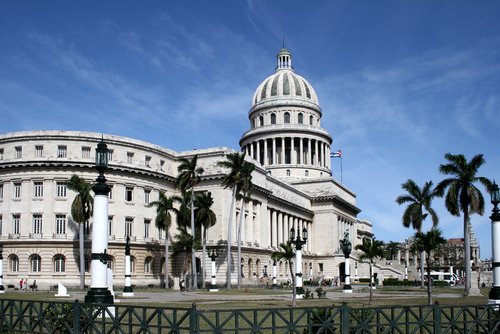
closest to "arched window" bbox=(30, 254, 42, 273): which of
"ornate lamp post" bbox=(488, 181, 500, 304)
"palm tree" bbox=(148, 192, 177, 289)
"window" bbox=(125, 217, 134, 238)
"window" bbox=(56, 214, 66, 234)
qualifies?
"window" bbox=(56, 214, 66, 234)

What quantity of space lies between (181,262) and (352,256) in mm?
47998

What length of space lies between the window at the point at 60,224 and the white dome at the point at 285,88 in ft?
236

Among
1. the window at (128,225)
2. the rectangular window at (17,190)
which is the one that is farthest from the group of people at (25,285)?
the window at (128,225)

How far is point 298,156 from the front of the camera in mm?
134500

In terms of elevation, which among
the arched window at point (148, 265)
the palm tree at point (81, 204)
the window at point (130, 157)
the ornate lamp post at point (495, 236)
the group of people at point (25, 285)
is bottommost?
the group of people at point (25, 285)

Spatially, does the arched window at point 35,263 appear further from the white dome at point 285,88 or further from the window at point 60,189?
the white dome at point 285,88

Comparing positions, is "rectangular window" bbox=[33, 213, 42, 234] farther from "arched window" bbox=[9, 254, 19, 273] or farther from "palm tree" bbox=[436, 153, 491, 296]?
"palm tree" bbox=[436, 153, 491, 296]

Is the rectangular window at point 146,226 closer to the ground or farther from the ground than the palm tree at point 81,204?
closer to the ground

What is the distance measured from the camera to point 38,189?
7238 centimetres

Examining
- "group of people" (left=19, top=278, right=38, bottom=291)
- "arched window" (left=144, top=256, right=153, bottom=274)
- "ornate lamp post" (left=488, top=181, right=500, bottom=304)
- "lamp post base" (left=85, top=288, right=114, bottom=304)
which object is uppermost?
"ornate lamp post" (left=488, top=181, right=500, bottom=304)

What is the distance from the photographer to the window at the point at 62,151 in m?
73.1

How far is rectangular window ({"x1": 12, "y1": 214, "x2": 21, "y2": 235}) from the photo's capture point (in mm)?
71750

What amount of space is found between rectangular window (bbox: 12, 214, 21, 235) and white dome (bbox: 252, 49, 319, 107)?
7415 centimetres

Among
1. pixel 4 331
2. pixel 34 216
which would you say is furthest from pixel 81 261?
pixel 4 331
